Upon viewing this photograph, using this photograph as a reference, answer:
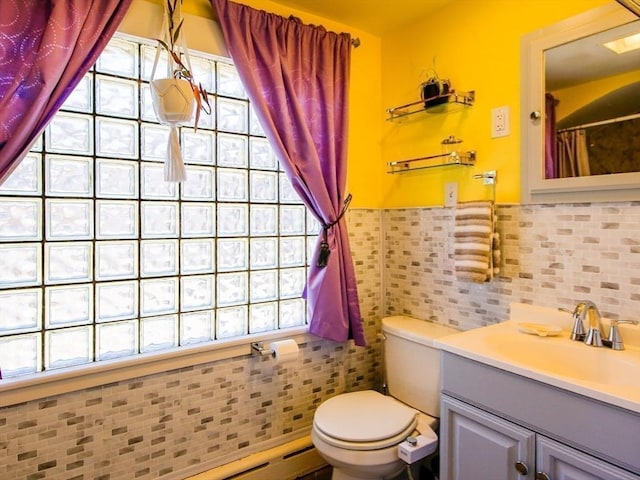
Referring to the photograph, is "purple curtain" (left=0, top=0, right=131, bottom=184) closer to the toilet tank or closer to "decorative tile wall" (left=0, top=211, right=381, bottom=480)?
"decorative tile wall" (left=0, top=211, right=381, bottom=480)

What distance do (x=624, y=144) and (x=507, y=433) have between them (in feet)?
3.22

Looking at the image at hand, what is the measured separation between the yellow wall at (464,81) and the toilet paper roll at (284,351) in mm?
893

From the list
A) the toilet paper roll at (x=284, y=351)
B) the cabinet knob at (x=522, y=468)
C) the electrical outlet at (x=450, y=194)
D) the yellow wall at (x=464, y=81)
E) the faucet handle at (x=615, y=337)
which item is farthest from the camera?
the electrical outlet at (x=450, y=194)

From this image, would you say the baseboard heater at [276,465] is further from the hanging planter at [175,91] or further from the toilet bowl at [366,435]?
the hanging planter at [175,91]

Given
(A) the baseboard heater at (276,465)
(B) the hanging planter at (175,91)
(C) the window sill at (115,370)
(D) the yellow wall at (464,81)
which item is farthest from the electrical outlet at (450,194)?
(A) the baseboard heater at (276,465)

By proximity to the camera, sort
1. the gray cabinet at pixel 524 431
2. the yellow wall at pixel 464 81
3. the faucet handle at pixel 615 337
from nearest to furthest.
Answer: the gray cabinet at pixel 524 431, the faucet handle at pixel 615 337, the yellow wall at pixel 464 81

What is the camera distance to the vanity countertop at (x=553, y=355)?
3.39 ft

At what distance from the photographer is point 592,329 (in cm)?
131

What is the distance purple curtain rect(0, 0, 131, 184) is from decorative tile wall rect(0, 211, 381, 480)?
834 millimetres

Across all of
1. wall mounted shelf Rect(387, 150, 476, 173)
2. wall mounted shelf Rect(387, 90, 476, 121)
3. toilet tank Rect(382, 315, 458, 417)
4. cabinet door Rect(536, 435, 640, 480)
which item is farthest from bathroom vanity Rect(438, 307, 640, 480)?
wall mounted shelf Rect(387, 90, 476, 121)

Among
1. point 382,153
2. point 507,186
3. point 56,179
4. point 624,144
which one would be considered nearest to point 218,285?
point 56,179

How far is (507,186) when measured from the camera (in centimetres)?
164

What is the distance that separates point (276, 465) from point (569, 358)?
129 cm

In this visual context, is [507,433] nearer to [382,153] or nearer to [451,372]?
[451,372]
